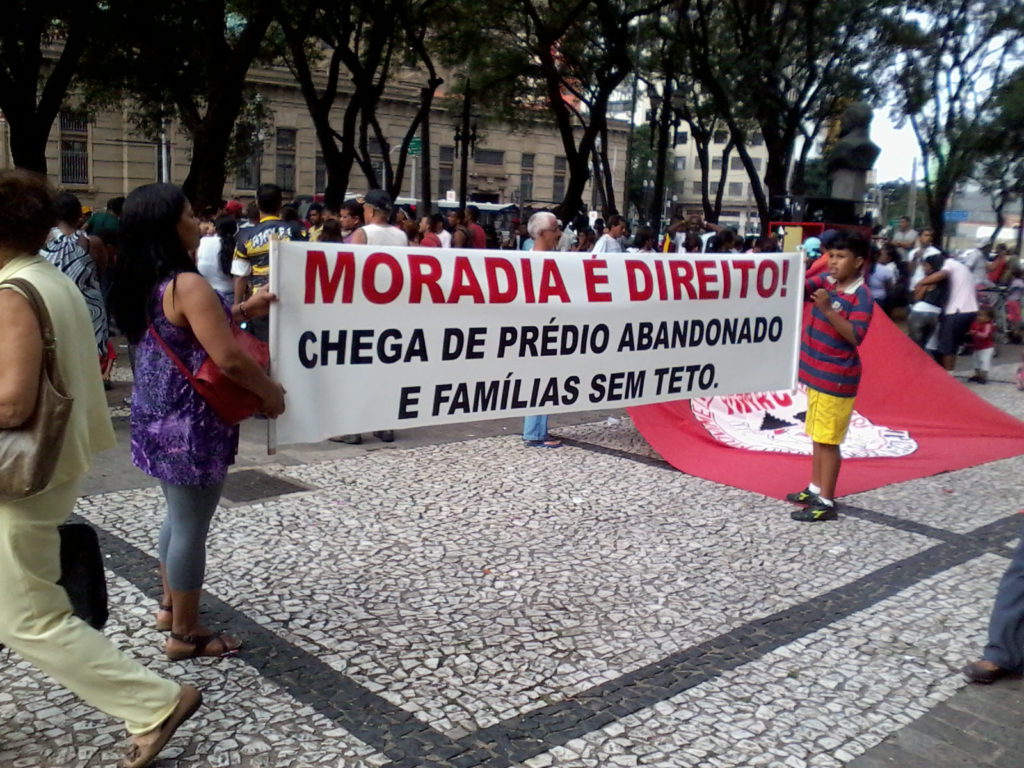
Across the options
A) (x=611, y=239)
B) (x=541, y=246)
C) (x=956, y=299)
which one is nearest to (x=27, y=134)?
(x=611, y=239)

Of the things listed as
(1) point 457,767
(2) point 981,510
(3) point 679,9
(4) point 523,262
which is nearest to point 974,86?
(3) point 679,9

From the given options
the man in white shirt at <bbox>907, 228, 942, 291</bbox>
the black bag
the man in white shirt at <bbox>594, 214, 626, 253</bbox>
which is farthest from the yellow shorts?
the man in white shirt at <bbox>907, 228, 942, 291</bbox>

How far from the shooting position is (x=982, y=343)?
12.2 meters

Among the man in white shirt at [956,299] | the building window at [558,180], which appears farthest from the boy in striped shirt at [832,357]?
the building window at [558,180]

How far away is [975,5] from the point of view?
22.6 m

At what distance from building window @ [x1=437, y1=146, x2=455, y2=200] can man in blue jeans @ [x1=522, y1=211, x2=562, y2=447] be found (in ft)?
152

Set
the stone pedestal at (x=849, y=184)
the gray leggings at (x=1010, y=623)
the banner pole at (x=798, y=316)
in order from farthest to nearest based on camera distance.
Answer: the stone pedestal at (x=849, y=184), the banner pole at (x=798, y=316), the gray leggings at (x=1010, y=623)

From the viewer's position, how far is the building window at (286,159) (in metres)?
45.5

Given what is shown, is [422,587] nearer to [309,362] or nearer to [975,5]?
[309,362]

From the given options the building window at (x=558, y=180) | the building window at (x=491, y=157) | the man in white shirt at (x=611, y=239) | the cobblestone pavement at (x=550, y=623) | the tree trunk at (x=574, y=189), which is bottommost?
the cobblestone pavement at (x=550, y=623)

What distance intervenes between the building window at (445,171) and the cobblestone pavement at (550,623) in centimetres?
4749

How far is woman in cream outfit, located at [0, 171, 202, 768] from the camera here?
8.33 ft

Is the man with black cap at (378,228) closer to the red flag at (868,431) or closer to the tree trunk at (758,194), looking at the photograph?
the red flag at (868,431)

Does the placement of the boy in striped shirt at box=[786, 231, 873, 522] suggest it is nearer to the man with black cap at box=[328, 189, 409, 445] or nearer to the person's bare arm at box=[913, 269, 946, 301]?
the man with black cap at box=[328, 189, 409, 445]
